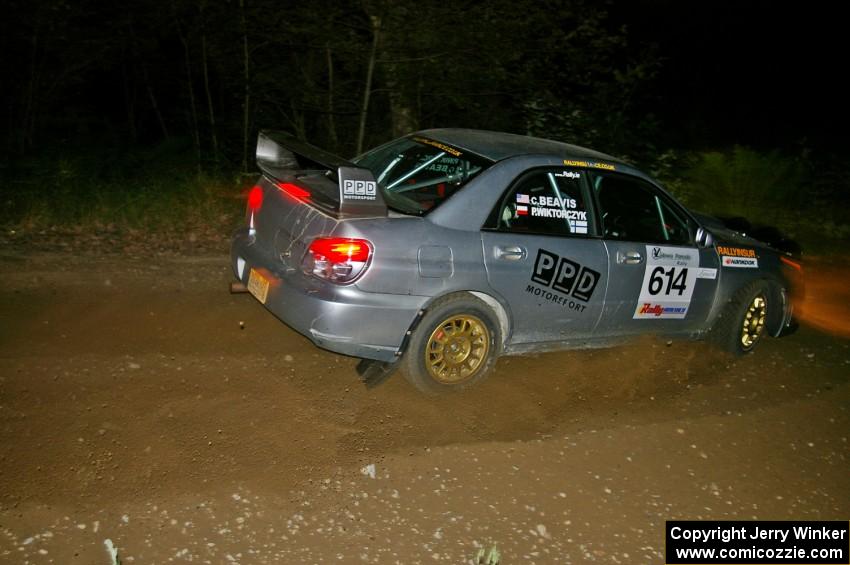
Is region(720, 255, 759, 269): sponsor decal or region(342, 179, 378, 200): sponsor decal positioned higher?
region(342, 179, 378, 200): sponsor decal

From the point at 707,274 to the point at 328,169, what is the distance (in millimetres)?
3119

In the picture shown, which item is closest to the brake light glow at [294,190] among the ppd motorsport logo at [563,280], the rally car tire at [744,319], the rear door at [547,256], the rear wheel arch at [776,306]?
the rear door at [547,256]

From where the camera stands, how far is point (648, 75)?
39.9 ft

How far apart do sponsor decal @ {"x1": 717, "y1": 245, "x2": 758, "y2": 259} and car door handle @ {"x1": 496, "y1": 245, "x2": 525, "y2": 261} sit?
193 centimetres

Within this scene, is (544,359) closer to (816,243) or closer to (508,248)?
(508,248)

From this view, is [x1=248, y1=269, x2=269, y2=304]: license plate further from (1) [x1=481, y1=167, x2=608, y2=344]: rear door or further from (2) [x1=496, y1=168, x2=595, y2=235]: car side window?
(2) [x1=496, y1=168, x2=595, y2=235]: car side window

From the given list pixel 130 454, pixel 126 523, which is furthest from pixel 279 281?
pixel 126 523

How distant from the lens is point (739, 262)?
20.5 feet

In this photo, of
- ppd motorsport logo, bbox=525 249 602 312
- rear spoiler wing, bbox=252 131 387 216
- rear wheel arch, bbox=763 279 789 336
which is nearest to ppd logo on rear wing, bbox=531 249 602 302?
ppd motorsport logo, bbox=525 249 602 312

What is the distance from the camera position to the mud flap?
4.93 metres

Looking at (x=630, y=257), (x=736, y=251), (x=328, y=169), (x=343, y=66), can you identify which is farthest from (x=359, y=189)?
(x=343, y=66)

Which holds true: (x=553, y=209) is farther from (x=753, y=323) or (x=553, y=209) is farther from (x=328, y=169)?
(x=753, y=323)

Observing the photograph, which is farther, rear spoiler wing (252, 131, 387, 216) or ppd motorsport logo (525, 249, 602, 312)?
ppd motorsport logo (525, 249, 602, 312)

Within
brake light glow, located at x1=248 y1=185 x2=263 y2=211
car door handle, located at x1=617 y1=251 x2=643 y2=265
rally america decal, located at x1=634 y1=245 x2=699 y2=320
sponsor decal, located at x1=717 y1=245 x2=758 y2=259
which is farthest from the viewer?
sponsor decal, located at x1=717 y1=245 x2=758 y2=259
